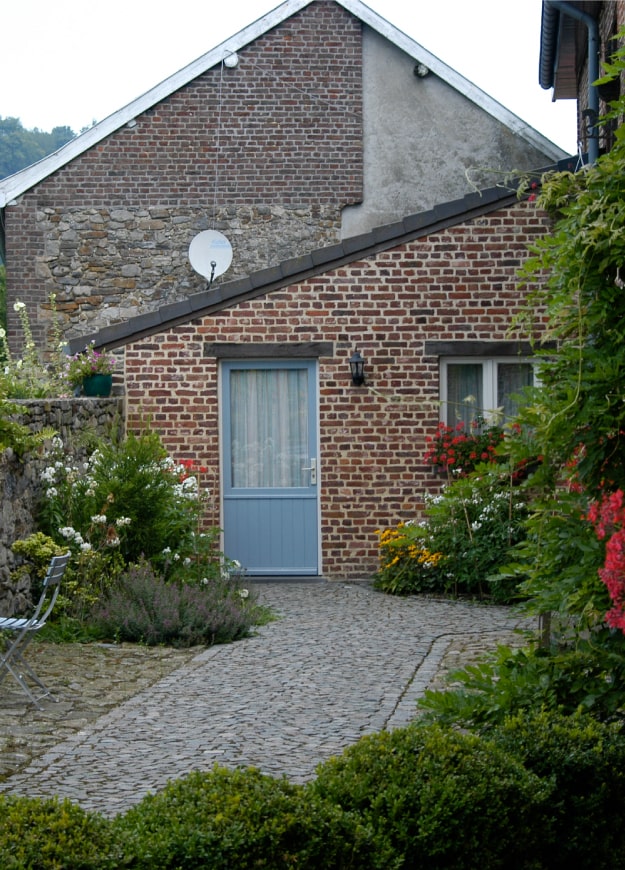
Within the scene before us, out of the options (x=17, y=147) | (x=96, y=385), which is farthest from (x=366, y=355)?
(x=17, y=147)

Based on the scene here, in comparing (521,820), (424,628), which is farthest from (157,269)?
(521,820)

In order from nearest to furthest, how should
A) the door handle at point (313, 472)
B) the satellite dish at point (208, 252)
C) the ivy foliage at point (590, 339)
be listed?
the ivy foliage at point (590, 339), the door handle at point (313, 472), the satellite dish at point (208, 252)

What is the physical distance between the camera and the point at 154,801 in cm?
371

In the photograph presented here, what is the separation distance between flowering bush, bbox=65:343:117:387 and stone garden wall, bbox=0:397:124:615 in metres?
0.34

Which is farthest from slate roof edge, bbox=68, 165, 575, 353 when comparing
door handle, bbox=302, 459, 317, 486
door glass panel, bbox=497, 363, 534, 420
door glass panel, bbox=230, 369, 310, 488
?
door handle, bbox=302, 459, 317, 486

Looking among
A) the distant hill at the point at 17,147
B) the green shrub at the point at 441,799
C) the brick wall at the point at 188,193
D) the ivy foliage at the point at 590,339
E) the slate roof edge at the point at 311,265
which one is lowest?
the green shrub at the point at 441,799

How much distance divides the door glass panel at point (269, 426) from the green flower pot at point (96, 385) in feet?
4.50

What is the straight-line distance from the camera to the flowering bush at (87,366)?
39.8 ft

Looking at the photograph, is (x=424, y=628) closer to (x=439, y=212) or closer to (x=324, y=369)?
(x=324, y=369)

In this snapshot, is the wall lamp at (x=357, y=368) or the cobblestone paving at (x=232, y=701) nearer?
the cobblestone paving at (x=232, y=701)

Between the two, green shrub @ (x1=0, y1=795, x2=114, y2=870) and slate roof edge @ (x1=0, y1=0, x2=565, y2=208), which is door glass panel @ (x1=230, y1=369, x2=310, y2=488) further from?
green shrub @ (x1=0, y1=795, x2=114, y2=870)

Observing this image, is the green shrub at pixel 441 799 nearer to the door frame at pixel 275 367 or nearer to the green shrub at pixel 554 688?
the green shrub at pixel 554 688

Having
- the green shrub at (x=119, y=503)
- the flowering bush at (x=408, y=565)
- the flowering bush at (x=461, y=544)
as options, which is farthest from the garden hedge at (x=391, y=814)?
the flowering bush at (x=408, y=565)

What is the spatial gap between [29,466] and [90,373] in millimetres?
2456
